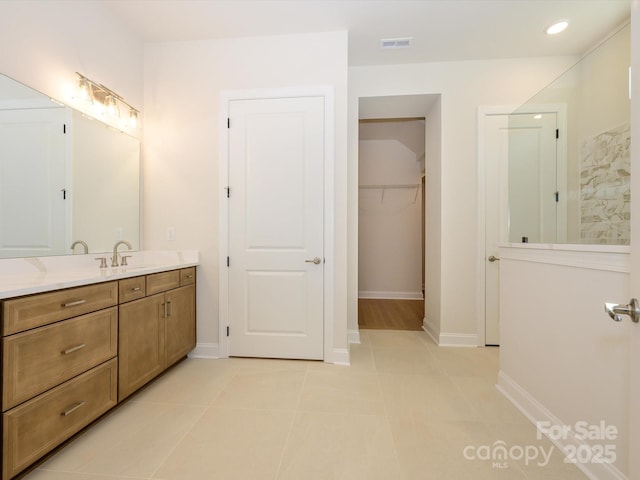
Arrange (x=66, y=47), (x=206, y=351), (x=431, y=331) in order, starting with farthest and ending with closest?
(x=431, y=331) → (x=206, y=351) → (x=66, y=47)

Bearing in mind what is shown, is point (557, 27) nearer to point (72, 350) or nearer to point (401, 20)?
point (401, 20)

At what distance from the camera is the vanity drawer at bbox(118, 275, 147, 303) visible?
171cm

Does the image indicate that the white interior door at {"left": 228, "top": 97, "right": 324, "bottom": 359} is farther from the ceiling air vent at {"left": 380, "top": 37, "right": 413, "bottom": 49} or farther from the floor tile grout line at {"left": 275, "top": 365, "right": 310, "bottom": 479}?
the ceiling air vent at {"left": 380, "top": 37, "right": 413, "bottom": 49}

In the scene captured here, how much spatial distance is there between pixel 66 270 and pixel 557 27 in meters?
4.36

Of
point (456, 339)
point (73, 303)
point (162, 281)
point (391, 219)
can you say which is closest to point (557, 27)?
point (456, 339)

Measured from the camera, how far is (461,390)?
2.01 m

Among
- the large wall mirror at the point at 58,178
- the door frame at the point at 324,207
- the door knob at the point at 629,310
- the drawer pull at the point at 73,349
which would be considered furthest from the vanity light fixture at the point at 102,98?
the door knob at the point at 629,310

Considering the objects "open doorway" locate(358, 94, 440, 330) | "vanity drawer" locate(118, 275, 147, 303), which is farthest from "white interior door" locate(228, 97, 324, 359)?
"open doorway" locate(358, 94, 440, 330)

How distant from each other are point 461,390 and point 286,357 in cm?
142

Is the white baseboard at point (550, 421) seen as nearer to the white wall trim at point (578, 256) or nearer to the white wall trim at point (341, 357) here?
the white wall trim at point (578, 256)

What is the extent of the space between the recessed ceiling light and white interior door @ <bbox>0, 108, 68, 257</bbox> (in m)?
3.96

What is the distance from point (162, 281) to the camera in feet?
6.86

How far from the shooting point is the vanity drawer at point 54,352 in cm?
111

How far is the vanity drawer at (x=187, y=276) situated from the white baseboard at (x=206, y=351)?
61 centimetres
